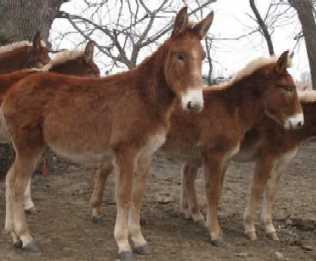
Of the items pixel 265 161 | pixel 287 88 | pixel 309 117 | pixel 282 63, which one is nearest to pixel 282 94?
pixel 287 88

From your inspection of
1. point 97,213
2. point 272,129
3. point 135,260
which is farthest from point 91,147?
point 272,129

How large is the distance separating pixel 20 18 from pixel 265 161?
4.95 metres

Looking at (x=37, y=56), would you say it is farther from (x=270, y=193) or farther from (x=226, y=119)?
(x=270, y=193)

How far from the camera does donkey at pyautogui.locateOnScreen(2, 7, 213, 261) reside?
Result: 6.45 meters

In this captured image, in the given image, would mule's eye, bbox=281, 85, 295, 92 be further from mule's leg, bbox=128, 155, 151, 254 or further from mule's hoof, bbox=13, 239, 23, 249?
mule's hoof, bbox=13, 239, 23, 249

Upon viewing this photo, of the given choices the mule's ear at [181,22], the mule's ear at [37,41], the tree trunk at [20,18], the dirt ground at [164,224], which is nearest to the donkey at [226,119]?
the dirt ground at [164,224]

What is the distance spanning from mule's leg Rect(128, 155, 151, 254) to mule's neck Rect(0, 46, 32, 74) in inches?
131

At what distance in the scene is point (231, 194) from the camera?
10.4 meters

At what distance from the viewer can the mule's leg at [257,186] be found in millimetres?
8273

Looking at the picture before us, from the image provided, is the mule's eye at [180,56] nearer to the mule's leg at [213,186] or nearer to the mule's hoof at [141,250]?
the mule's leg at [213,186]

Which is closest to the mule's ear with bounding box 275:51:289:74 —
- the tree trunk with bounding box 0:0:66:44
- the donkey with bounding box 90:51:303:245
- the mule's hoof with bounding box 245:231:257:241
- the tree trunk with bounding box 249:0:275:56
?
the donkey with bounding box 90:51:303:245

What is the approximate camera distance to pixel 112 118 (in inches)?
261

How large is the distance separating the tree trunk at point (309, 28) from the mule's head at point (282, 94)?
791 cm

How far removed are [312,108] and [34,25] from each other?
15.9ft
